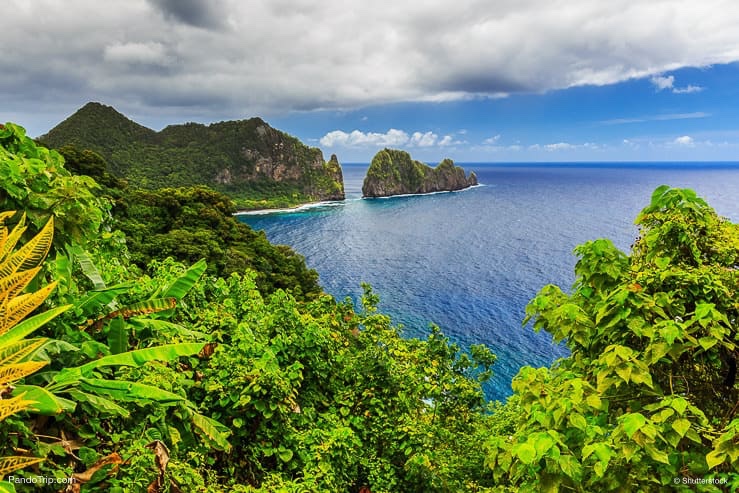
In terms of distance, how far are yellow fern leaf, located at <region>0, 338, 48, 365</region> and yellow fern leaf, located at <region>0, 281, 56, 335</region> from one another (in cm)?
16

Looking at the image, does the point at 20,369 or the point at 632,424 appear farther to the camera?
the point at 632,424

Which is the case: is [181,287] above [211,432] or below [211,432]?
above

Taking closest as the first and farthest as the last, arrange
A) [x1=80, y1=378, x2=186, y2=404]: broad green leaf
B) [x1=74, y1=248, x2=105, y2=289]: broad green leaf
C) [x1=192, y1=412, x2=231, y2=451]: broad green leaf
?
[x1=80, y1=378, x2=186, y2=404]: broad green leaf → [x1=192, y1=412, x2=231, y2=451]: broad green leaf → [x1=74, y1=248, x2=105, y2=289]: broad green leaf

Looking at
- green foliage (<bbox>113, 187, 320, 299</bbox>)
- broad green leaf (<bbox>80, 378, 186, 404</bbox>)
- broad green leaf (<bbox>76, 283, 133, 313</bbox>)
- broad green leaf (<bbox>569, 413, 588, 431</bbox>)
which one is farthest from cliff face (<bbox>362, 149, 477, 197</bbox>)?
broad green leaf (<bbox>569, 413, 588, 431</bbox>)

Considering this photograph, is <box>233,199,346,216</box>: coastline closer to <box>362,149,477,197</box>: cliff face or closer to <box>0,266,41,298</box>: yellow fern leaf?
<box>362,149,477,197</box>: cliff face

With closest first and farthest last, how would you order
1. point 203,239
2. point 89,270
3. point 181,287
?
point 89,270 → point 181,287 → point 203,239

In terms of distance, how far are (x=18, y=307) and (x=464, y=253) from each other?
220 feet

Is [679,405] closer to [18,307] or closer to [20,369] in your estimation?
[20,369]

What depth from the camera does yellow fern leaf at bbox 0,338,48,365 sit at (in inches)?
98.0

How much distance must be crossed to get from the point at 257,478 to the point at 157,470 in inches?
106

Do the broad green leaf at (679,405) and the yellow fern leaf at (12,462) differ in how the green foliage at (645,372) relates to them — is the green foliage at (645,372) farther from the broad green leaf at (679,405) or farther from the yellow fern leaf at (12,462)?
the yellow fern leaf at (12,462)

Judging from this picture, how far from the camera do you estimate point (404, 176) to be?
160 meters

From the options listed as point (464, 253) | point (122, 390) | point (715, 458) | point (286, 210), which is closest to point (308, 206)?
point (286, 210)

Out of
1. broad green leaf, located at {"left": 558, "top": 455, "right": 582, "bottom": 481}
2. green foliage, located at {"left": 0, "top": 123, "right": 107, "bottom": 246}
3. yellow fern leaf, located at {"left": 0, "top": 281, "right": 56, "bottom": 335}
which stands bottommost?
broad green leaf, located at {"left": 558, "top": 455, "right": 582, "bottom": 481}
